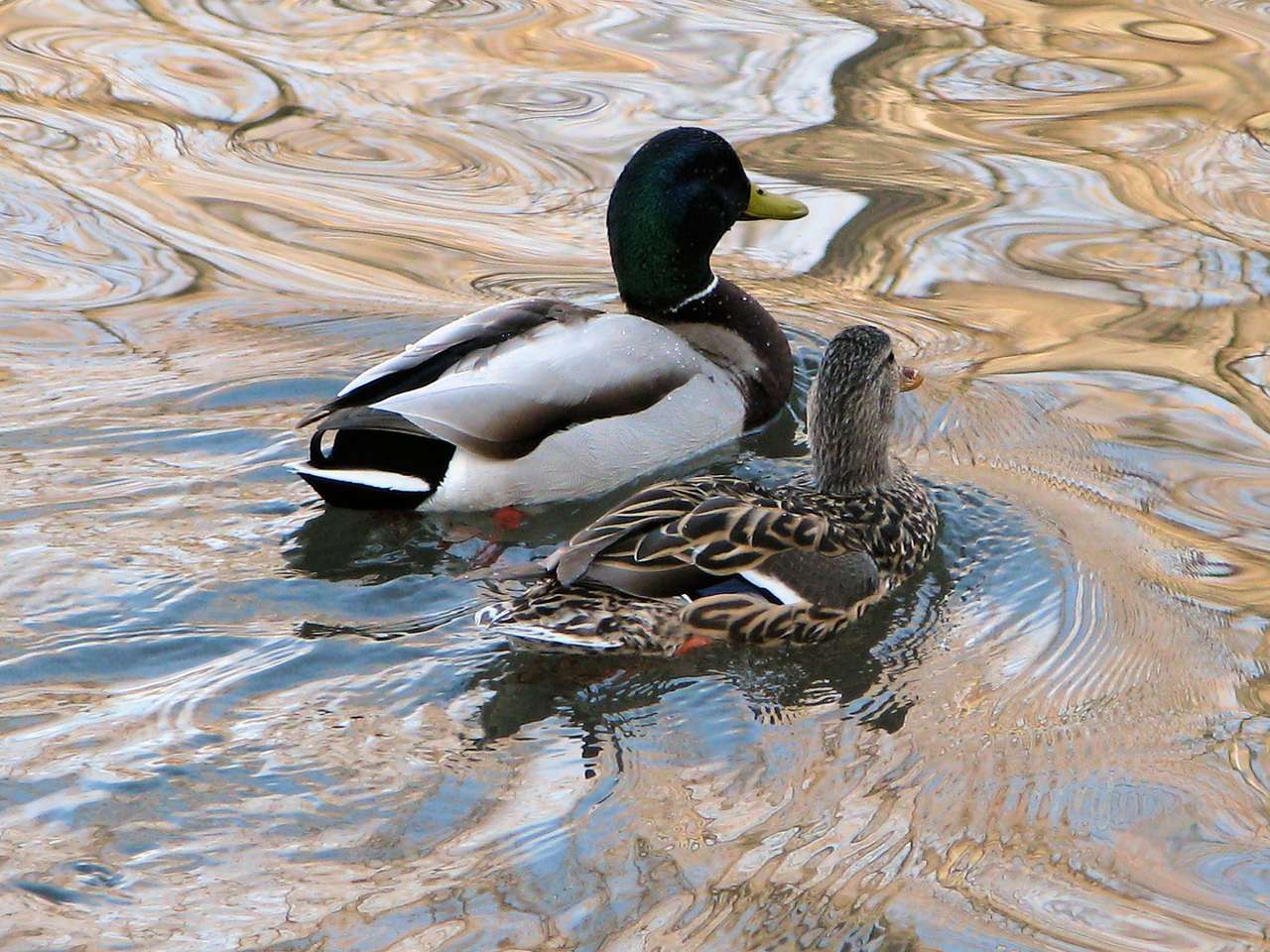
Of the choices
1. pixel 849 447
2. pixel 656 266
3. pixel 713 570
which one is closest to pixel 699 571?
pixel 713 570

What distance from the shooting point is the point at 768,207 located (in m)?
7.74

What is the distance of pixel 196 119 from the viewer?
988 cm

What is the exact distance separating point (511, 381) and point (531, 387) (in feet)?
0.26

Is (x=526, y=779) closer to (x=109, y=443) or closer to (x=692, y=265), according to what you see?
(x=109, y=443)

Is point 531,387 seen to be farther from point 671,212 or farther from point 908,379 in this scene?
point 908,379

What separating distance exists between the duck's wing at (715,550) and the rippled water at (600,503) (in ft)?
0.74

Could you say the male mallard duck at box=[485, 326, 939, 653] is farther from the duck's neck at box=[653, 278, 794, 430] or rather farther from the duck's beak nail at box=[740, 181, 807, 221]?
the duck's beak nail at box=[740, 181, 807, 221]

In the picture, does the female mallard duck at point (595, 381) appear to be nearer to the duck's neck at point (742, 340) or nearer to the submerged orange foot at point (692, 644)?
the duck's neck at point (742, 340)

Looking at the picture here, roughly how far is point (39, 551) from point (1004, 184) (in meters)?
5.49

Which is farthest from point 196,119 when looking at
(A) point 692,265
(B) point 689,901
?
(B) point 689,901

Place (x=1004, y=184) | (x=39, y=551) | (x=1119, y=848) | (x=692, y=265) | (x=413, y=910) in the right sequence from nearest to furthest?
1. (x=413, y=910)
2. (x=1119, y=848)
3. (x=39, y=551)
4. (x=692, y=265)
5. (x=1004, y=184)

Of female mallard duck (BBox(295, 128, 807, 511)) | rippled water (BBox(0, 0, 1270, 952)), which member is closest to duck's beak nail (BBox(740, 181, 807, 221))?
female mallard duck (BBox(295, 128, 807, 511))

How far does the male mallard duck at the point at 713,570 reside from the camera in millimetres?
5246

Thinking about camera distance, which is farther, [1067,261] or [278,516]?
[1067,261]
